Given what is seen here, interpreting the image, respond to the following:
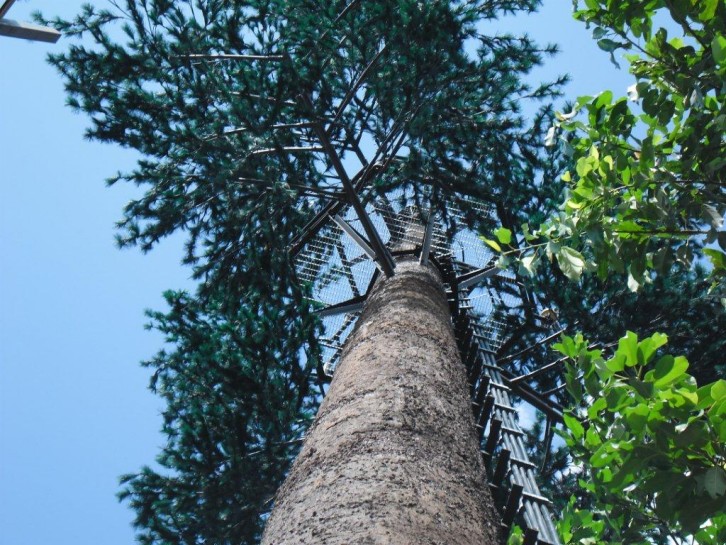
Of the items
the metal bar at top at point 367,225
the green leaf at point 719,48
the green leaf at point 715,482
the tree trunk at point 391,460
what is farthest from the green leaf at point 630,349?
the metal bar at top at point 367,225

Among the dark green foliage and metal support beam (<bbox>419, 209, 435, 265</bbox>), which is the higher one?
metal support beam (<bbox>419, 209, 435, 265</bbox>)

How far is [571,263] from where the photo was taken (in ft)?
10.5

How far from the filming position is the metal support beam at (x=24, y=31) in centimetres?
327

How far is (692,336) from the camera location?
8656 mm

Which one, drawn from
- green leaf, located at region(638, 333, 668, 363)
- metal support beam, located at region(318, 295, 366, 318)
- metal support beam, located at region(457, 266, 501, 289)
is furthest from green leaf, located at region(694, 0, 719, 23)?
metal support beam, located at region(318, 295, 366, 318)

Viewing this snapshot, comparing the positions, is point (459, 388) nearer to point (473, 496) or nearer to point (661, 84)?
point (473, 496)

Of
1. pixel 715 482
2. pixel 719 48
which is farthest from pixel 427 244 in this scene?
pixel 715 482

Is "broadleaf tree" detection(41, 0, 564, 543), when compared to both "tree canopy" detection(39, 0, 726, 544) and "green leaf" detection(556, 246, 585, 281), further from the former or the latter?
"green leaf" detection(556, 246, 585, 281)

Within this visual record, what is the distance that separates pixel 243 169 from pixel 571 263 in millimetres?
3678

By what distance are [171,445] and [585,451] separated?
5090mm

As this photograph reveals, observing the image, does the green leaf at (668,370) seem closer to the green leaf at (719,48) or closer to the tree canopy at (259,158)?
the green leaf at (719,48)

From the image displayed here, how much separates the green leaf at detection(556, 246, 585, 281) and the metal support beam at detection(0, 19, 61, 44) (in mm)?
2530

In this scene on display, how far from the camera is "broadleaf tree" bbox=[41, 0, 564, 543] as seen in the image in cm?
676

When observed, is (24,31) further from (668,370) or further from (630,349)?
(668,370)
